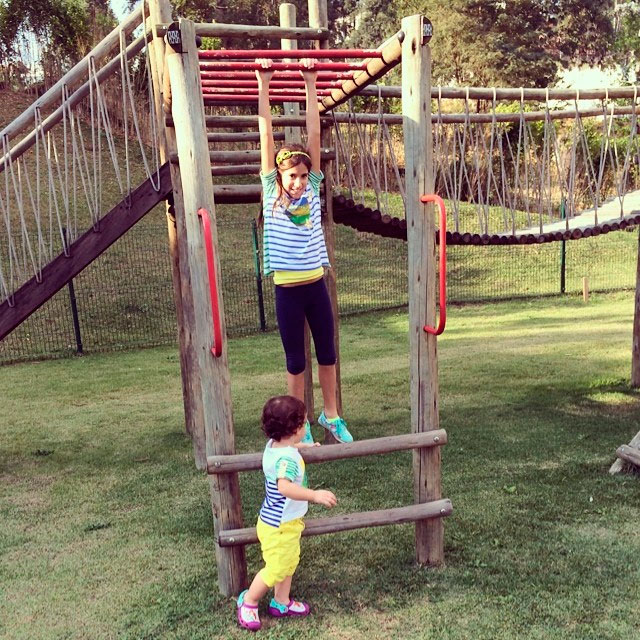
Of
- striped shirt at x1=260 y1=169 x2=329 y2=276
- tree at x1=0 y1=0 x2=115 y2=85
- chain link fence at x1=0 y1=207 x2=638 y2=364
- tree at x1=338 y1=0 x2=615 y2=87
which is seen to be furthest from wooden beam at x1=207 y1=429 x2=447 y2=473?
tree at x1=338 y1=0 x2=615 y2=87

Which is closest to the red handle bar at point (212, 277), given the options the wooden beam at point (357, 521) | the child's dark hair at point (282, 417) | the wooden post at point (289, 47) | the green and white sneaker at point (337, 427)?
the child's dark hair at point (282, 417)

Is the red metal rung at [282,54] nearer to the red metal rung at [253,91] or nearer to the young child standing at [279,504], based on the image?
the red metal rung at [253,91]

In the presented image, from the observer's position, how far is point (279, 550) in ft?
11.1

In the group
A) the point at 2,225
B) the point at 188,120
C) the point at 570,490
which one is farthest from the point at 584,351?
the point at 2,225

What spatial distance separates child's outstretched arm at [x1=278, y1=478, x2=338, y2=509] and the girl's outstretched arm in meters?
1.85

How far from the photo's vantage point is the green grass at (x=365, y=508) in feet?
11.5

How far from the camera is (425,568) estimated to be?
3.89m

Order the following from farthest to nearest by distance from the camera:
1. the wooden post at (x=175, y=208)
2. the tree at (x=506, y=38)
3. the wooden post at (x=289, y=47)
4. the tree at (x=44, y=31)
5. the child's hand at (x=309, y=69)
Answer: the tree at (x=506, y=38)
the tree at (x=44, y=31)
the wooden post at (x=289, y=47)
the wooden post at (x=175, y=208)
the child's hand at (x=309, y=69)

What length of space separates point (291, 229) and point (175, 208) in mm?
1716

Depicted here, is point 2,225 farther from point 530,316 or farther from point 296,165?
point 296,165

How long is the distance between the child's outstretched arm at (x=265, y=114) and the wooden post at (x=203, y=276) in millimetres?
358

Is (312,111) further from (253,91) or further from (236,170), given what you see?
(236,170)

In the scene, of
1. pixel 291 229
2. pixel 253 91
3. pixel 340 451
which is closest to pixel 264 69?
pixel 291 229

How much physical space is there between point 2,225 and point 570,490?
1410cm
